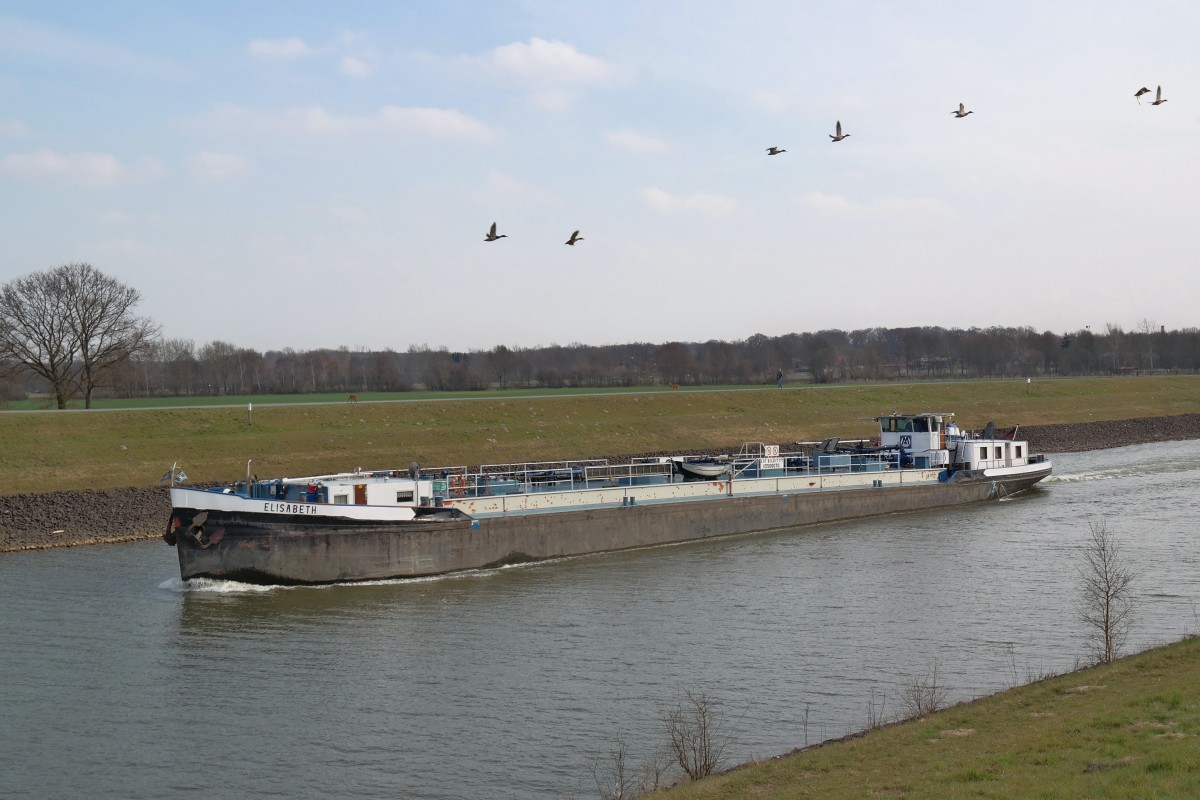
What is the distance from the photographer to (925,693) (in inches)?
800

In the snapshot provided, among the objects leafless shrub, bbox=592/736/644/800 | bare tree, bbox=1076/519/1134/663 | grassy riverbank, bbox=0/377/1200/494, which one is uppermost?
grassy riverbank, bbox=0/377/1200/494

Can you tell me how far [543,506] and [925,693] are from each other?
21.8 meters

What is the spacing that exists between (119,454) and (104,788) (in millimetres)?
40279

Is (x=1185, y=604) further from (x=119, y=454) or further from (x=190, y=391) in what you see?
(x=190, y=391)

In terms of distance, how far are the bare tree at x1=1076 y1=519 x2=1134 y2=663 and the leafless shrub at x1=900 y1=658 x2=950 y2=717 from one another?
324cm

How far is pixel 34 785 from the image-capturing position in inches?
693

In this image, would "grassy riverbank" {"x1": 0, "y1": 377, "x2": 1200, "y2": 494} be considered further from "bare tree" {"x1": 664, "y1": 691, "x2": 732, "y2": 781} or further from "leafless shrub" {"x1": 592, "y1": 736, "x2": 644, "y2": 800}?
"leafless shrub" {"x1": 592, "y1": 736, "x2": 644, "y2": 800}

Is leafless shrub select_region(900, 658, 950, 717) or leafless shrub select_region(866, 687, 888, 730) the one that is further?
leafless shrub select_region(900, 658, 950, 717)

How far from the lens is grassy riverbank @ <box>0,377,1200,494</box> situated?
A: 53500mm

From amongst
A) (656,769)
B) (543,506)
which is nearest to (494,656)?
(656,769)

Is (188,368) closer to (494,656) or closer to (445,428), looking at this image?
(445,428)

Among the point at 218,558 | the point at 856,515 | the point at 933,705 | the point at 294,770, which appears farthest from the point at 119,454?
the point at 933,705

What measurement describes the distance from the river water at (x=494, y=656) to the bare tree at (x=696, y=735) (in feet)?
1.14

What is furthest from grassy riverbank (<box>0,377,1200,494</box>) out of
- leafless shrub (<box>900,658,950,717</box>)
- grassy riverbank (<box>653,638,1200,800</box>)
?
grassy riverbank (<box>653,638,1200,800</box>)
